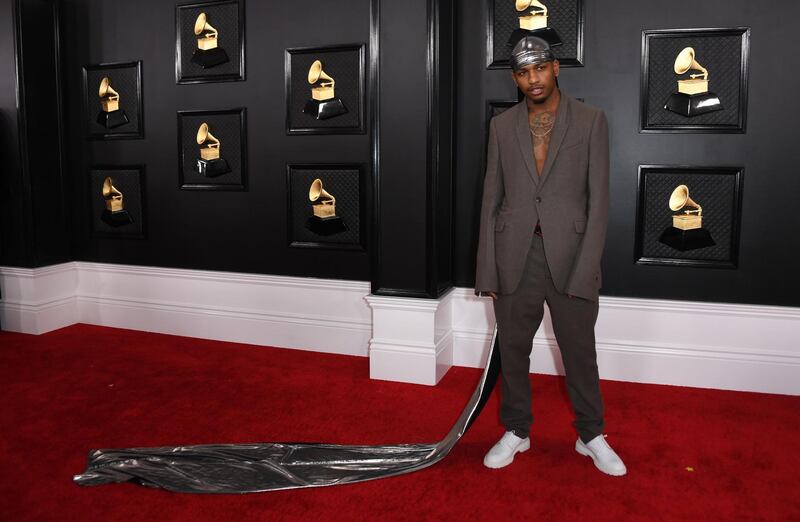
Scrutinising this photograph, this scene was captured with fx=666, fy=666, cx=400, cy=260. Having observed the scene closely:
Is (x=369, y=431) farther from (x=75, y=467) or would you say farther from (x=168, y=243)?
(x=168, y=243)

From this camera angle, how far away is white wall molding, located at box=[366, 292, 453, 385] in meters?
3.53

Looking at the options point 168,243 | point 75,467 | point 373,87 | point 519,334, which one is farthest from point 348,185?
point 75,467

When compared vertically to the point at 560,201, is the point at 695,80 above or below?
above

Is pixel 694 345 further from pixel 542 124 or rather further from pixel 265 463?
pixel 265 463

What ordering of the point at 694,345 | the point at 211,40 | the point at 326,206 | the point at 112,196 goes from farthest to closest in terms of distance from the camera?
1. the point at 112,196
2. the point at 211,40
3. the point at 326,206
4. the point at 694,345

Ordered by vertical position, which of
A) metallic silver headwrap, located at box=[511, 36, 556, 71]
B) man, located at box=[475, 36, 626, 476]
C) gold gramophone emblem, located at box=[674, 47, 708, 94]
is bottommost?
man, located at box=[475, 36, 626, 476]

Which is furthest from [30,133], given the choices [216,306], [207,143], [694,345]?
[694,345]

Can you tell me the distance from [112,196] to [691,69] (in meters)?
3.75

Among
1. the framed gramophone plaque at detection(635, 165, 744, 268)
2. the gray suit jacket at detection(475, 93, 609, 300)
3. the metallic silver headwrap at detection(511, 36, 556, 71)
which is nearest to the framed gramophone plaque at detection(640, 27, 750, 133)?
the framed gramophone plaque at detection(635, 165, 744, 268)

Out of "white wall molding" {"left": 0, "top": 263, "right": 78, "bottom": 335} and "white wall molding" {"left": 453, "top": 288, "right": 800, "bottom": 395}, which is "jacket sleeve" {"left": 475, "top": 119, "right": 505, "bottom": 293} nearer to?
"white wall molding" {"left": 453, "top": 288, "right": 800, "bottom": 395}

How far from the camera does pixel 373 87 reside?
140 inches

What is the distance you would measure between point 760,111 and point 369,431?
247cm

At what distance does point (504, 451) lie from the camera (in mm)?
2576

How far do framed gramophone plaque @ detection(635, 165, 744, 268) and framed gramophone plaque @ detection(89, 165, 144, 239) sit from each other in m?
3.26
